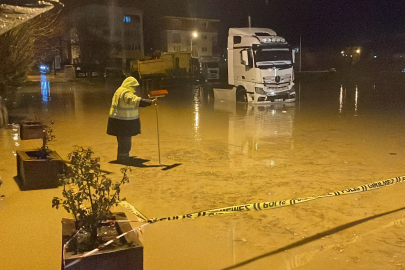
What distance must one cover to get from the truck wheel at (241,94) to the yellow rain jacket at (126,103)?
12251 mm

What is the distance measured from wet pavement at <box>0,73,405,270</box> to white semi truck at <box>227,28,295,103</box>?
525 centimetres

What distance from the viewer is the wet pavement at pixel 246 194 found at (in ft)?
14.7

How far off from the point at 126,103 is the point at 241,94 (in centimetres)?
1267

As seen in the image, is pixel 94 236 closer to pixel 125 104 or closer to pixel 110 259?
pixel 110 259

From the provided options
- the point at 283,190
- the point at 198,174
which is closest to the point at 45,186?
the point at 198,174

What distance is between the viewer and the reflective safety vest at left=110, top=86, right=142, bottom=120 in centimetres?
791

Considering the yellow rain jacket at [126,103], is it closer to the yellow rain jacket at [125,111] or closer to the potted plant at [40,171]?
the yellow rain jacket at [125,111]

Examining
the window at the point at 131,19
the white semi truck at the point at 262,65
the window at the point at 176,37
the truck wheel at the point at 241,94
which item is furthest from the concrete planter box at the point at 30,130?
the window at the point at 176,37

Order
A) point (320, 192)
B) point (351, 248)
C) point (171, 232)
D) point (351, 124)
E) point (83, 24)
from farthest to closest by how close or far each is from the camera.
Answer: point (83, 24) < point (351, 124) < point (320, 192) < point (171, 232) < point (351, 248)

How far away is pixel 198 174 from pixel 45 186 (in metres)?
2.64

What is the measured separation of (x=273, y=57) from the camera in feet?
62.3

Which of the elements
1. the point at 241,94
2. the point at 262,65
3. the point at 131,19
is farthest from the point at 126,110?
the point at 131,19

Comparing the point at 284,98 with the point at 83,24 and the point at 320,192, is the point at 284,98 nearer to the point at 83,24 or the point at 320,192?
the point at 320,192

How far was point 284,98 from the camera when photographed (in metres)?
19.4
